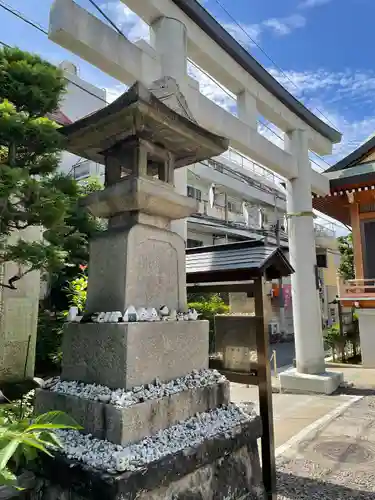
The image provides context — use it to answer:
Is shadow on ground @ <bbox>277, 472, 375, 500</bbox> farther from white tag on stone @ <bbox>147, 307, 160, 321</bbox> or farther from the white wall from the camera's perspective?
the white wall

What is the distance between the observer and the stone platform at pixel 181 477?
7.56 ft

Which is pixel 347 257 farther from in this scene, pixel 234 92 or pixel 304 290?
pixel 234 92

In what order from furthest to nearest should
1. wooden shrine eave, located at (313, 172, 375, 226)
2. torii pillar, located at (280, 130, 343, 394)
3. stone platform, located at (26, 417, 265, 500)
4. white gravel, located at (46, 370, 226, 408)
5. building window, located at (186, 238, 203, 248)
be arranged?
building window, located at (186, 238, 203, 248) → wooden shrine eave, located at (313, 172, 375, 226) → torii pillar, located at (280, 130, 343, 394) → white gravel, located at (46, 370, 226, 408) → stone platform, located at (26, 417, 265, 500)

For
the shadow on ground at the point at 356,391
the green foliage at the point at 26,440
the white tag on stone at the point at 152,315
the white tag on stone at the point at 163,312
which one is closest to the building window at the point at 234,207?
the shadow on ground at the point at 356,391

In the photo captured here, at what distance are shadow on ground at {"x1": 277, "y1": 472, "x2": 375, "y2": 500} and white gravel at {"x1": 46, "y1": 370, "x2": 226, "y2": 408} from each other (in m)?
1.72

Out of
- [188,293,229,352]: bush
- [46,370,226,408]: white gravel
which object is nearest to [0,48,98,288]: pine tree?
[46,370,226,408]: white gravel

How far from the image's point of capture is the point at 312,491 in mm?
4102

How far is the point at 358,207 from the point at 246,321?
404 inches

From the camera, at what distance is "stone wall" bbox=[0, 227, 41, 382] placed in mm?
7691

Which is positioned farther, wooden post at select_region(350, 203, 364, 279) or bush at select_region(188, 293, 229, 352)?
bush at select_region(188, 293, 229, 352)

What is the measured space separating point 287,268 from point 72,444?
9.96 ft

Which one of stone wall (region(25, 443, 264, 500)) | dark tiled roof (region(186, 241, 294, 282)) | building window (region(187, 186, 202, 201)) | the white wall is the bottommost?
stone wall (region(25, 443, 264, 500))

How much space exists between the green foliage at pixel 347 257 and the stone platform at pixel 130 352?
1674 centimetres

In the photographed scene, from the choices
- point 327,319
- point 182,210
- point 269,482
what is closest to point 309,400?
point 269,482
